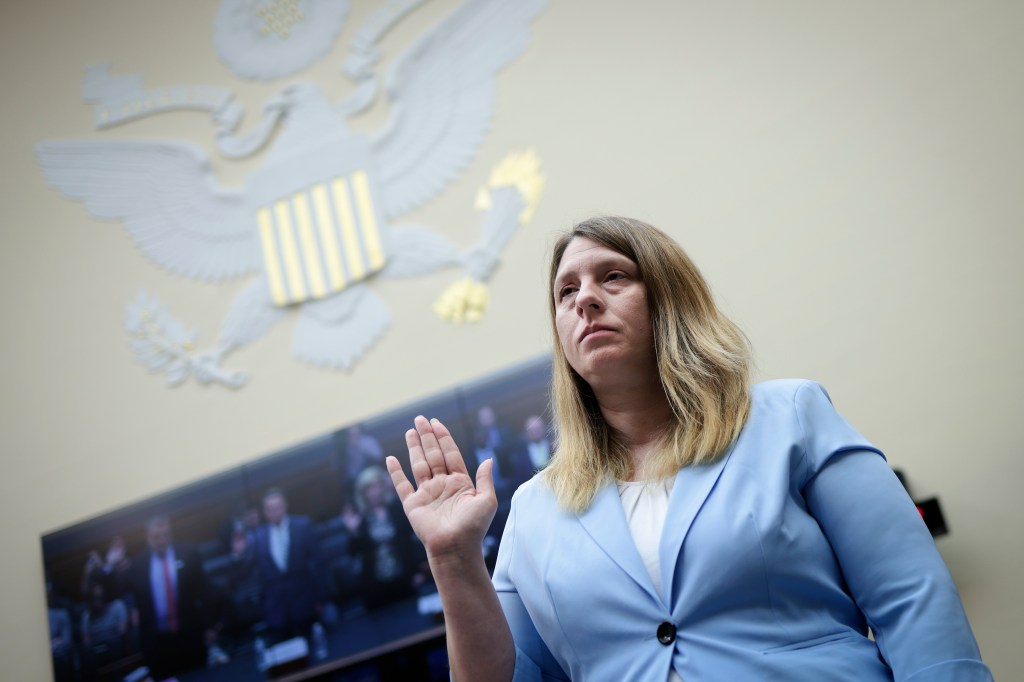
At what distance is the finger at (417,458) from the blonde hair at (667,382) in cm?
25

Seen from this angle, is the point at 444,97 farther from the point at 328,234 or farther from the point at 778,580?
the point at 778,580

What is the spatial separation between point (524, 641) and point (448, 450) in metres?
0.39

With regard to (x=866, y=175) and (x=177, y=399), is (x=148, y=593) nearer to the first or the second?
(x=177, y=399)

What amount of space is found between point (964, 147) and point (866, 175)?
411 mm

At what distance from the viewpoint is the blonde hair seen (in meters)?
1.48

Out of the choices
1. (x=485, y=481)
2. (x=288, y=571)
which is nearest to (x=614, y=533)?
(x=485, y=481)

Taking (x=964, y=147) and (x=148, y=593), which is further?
(x=148, y=593)

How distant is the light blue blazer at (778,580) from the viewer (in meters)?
1.22

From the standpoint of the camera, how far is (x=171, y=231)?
5.30 m

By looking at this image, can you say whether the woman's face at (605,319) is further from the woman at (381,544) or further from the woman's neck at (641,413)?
the woman at (381,544)

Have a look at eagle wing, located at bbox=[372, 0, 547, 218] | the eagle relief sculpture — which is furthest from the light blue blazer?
eagle wing, located at bbox=[372, 0, 547, 218]

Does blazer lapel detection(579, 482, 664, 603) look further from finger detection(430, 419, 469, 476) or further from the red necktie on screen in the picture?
the red necktie on screen

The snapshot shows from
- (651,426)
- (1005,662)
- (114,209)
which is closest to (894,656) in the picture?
(651,426)

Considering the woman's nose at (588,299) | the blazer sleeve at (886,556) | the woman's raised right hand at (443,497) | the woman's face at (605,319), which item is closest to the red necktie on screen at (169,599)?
the woman's raised right hand at (443,497)
